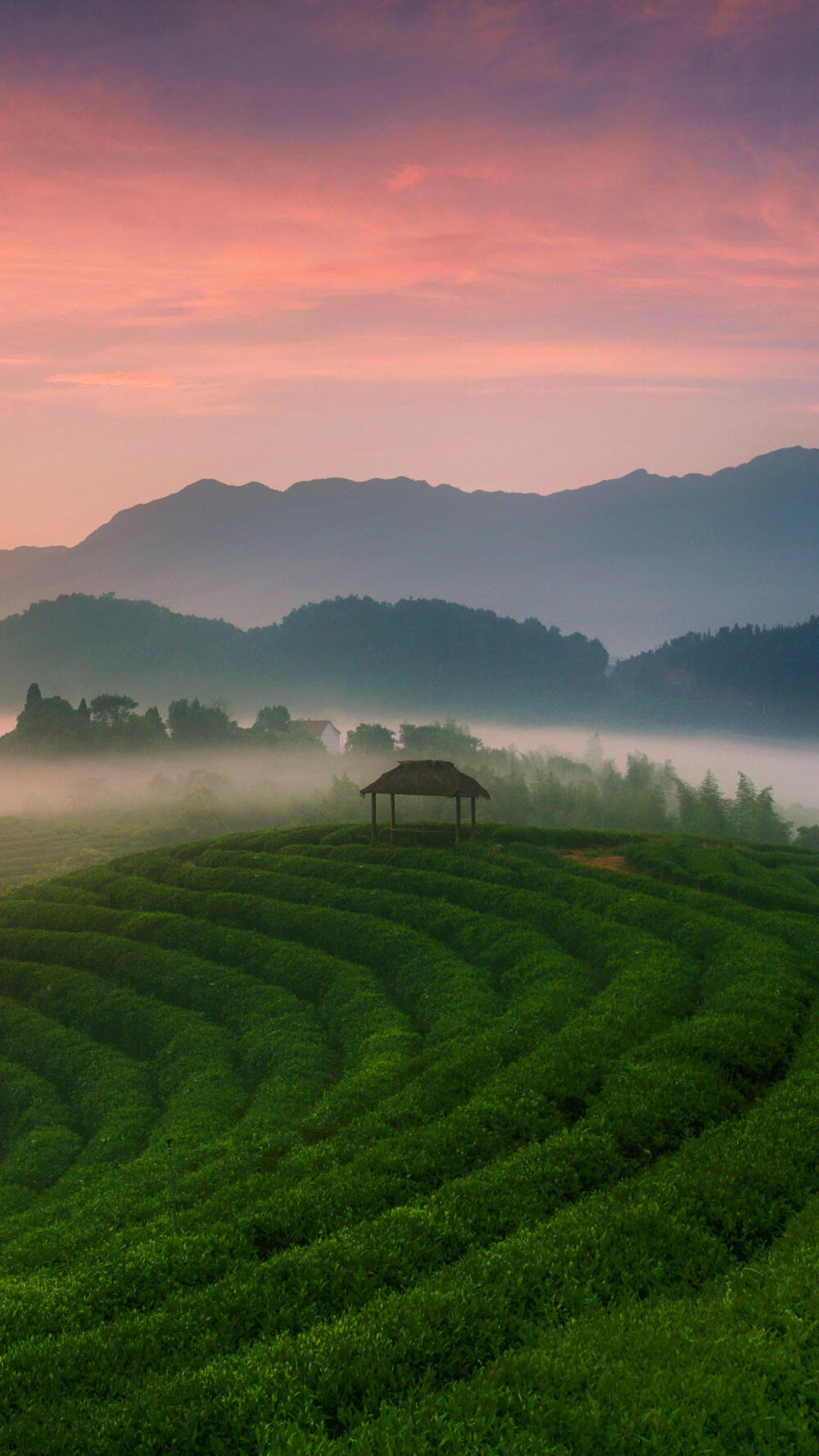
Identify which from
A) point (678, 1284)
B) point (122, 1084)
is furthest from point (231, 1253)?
point (122, 1084)

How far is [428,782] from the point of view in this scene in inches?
2527

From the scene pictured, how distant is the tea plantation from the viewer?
12.3 m

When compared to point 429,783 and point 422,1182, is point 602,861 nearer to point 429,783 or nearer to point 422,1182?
point 429,783

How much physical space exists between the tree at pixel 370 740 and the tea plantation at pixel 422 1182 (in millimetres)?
137446

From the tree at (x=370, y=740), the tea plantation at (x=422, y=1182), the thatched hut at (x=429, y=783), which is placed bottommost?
the tea plantation at (x=422, y=1182)

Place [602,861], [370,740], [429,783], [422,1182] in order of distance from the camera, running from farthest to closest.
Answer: [370,740] < [429,783] < [602,861] < [422,1182]

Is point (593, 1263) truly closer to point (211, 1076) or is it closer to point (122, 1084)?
point (211, 1076)

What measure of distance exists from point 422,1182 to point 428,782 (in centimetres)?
4423

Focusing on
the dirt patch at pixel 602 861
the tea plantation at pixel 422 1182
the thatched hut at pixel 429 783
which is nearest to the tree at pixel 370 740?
the thatched hut at pixel 429 783

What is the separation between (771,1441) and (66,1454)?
27.6 feet

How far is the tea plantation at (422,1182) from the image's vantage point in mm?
12266

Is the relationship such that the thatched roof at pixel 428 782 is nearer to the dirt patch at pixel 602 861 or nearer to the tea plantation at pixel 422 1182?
the dirt patch at pixel 602 861

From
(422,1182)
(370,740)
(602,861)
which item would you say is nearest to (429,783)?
(602,861)

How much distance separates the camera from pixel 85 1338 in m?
14.7
